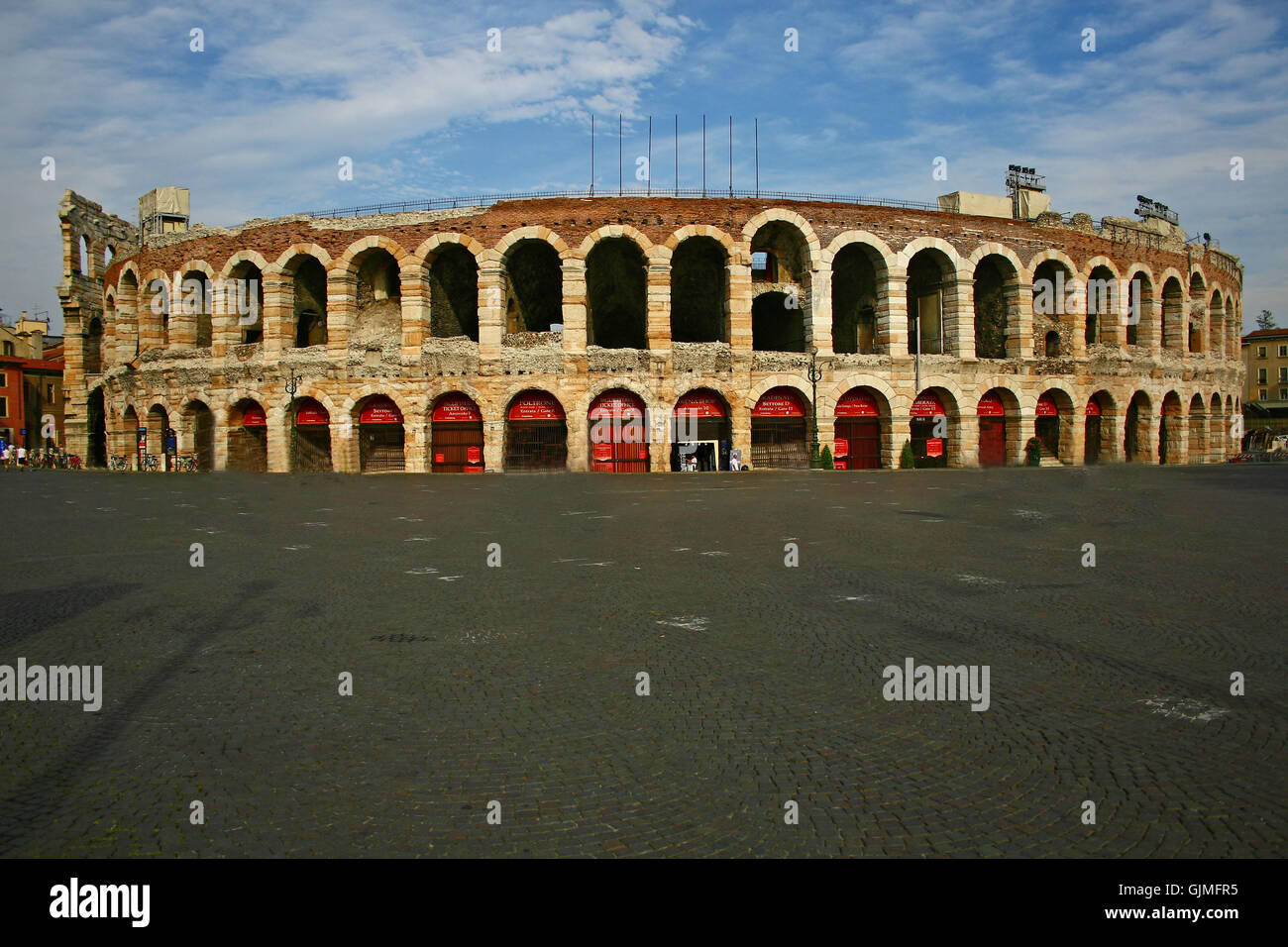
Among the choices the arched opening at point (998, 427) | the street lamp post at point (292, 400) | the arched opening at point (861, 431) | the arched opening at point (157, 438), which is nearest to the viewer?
the street lamp post at point (292, 400)

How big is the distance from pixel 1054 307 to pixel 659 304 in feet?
65.2

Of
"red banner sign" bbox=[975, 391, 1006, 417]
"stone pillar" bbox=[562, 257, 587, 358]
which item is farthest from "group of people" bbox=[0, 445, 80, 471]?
"red banner sign" bbox=[975, 391, 1006, 417]

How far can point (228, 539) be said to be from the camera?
11945mm

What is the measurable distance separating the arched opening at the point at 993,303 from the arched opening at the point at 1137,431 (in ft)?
28.5

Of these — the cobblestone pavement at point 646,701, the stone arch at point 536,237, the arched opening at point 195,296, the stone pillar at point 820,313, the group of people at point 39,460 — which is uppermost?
the stone arch at point 536,237

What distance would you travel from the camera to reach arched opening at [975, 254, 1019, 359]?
36625 mm

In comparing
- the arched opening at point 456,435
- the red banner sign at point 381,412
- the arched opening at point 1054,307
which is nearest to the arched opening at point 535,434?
the arched opening at point 456,435

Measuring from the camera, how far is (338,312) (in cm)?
3425

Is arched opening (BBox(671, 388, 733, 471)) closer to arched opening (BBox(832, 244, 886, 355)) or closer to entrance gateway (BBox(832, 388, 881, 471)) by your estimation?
entrance gateway (BBox(832, 388, 881, 471))

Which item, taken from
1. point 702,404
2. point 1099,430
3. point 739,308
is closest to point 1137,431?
point 1099,430

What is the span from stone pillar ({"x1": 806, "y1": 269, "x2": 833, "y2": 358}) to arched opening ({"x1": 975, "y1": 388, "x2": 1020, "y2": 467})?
8.54 metres

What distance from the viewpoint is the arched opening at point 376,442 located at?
1359 inches

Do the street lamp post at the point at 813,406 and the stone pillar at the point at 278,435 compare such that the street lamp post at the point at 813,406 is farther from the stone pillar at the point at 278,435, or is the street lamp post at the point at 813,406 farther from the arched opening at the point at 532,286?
the stone pillar at the point at 278,435

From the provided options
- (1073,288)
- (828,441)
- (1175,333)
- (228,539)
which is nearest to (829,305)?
(828,441)
